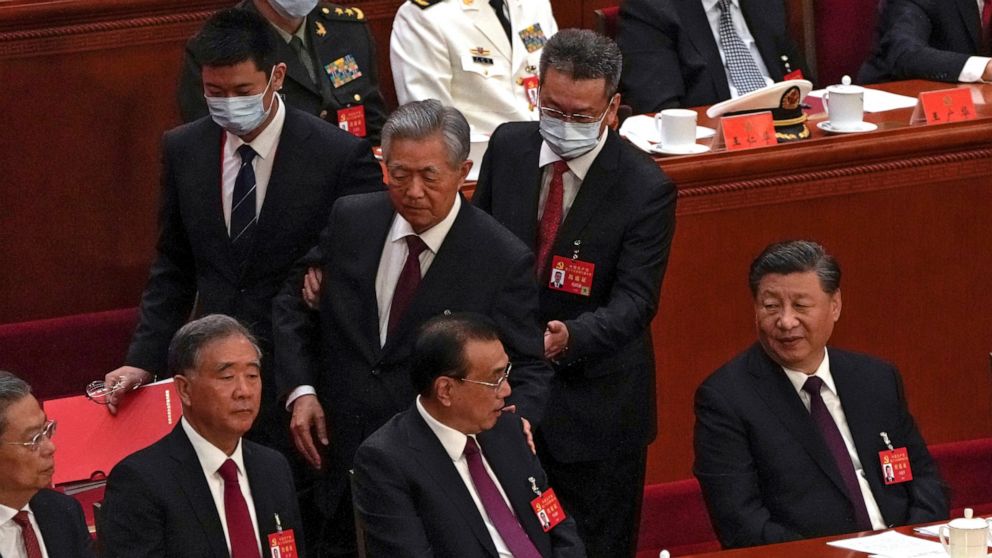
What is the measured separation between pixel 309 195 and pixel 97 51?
4.03 ft

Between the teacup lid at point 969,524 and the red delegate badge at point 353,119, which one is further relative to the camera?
the red delegate badge at point 353,119

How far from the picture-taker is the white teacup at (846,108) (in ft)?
14.8

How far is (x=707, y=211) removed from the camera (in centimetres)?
430

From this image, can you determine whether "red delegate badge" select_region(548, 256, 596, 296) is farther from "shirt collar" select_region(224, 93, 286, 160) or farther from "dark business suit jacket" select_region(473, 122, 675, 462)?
"shirt collar" select_region(224, 93, 286, 160)

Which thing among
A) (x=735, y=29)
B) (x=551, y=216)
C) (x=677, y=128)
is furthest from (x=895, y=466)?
(x=735, y=29)

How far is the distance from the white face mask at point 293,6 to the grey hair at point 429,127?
38.0 inches

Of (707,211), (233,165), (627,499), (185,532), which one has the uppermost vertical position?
(233,165)

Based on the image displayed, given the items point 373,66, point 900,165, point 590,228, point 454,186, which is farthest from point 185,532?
point 900,165

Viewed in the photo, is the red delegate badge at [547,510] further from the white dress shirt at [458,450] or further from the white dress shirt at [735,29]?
the white dress shirt at [735,29]

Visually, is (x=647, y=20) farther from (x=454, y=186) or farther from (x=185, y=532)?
(x=185, y=532)

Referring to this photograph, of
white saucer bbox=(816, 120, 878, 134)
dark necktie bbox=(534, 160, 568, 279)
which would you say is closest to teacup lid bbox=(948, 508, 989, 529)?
dark necktie bbox=(534, 160, 568, 279)

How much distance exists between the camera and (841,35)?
18.1ft

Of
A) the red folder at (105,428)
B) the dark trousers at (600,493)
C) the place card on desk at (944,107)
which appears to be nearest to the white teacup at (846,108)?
the place card on desk at (944,107)

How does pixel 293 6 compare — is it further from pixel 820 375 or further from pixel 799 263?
pixel 820 375
